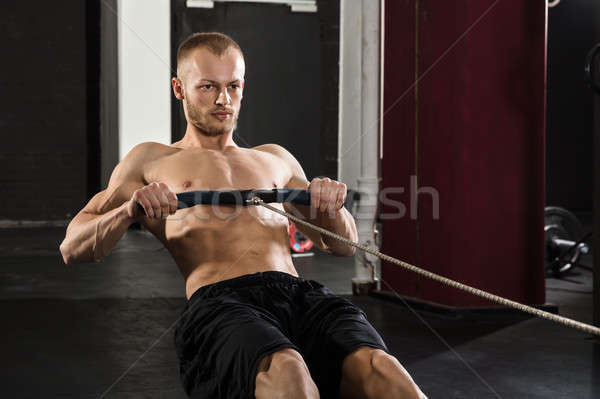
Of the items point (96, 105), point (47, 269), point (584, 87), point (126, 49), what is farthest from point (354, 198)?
point (584, 87)

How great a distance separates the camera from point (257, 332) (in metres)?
1.46

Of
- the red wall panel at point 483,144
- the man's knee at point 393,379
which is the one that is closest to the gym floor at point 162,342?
the red wall panel at point 483,144

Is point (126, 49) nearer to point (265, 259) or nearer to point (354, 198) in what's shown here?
point (354, 198)

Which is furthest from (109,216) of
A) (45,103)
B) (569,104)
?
(569,104)

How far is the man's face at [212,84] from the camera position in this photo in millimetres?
1754

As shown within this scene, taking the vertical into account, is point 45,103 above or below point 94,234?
above

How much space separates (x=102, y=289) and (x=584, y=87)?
22.5ft

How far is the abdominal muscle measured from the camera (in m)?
1.70

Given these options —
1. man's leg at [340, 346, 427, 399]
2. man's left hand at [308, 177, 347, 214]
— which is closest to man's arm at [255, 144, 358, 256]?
man's left hand at [308, 177, 347, 214]

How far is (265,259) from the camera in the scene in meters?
1.72

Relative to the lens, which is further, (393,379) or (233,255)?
(233,255)

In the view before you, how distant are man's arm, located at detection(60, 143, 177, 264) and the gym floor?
0.84 m

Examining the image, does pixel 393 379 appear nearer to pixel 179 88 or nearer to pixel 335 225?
pixel 335 225

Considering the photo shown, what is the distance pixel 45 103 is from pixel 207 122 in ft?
21.9
